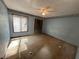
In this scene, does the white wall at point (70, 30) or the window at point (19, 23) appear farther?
the window at point (19, 23)

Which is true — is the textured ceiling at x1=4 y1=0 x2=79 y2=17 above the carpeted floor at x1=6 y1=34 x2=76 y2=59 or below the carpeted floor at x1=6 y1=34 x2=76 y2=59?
above

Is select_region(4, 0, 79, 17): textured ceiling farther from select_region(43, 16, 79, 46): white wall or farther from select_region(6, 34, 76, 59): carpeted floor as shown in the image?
select_region(6, 34, 76, 59): carpeted floor

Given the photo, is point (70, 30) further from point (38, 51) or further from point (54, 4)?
point (38, 51)

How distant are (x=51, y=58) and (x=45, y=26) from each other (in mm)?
5452

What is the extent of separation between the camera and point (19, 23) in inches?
225

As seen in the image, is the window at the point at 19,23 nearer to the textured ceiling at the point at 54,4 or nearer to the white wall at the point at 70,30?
the textured ceiling at the point at 54,4

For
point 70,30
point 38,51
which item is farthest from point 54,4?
point 70,30

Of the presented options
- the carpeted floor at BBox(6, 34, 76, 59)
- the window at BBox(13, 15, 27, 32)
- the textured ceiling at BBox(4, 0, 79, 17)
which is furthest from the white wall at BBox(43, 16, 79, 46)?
the window at BBox(13, 15, 27, 32)

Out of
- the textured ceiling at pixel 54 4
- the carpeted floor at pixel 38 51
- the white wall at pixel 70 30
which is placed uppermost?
the textured ceiling at pixel 54 4

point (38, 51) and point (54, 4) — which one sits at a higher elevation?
point (54, 4)

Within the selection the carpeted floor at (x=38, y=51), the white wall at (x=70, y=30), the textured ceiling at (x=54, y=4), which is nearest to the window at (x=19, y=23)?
the carpeted floor at (x=38, y=51)

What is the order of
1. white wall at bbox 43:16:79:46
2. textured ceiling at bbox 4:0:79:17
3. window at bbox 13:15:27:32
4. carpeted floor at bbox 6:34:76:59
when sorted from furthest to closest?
1. window at bbox 13:15:27:32
2. white wall at bbox 43:16:79:46
3. carpeted floor at bbox 6:34:76:59
4. textured ceiling at bbox 4:0:79:17

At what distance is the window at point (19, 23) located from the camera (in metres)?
5.31

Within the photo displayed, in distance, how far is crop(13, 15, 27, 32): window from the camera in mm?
5305
